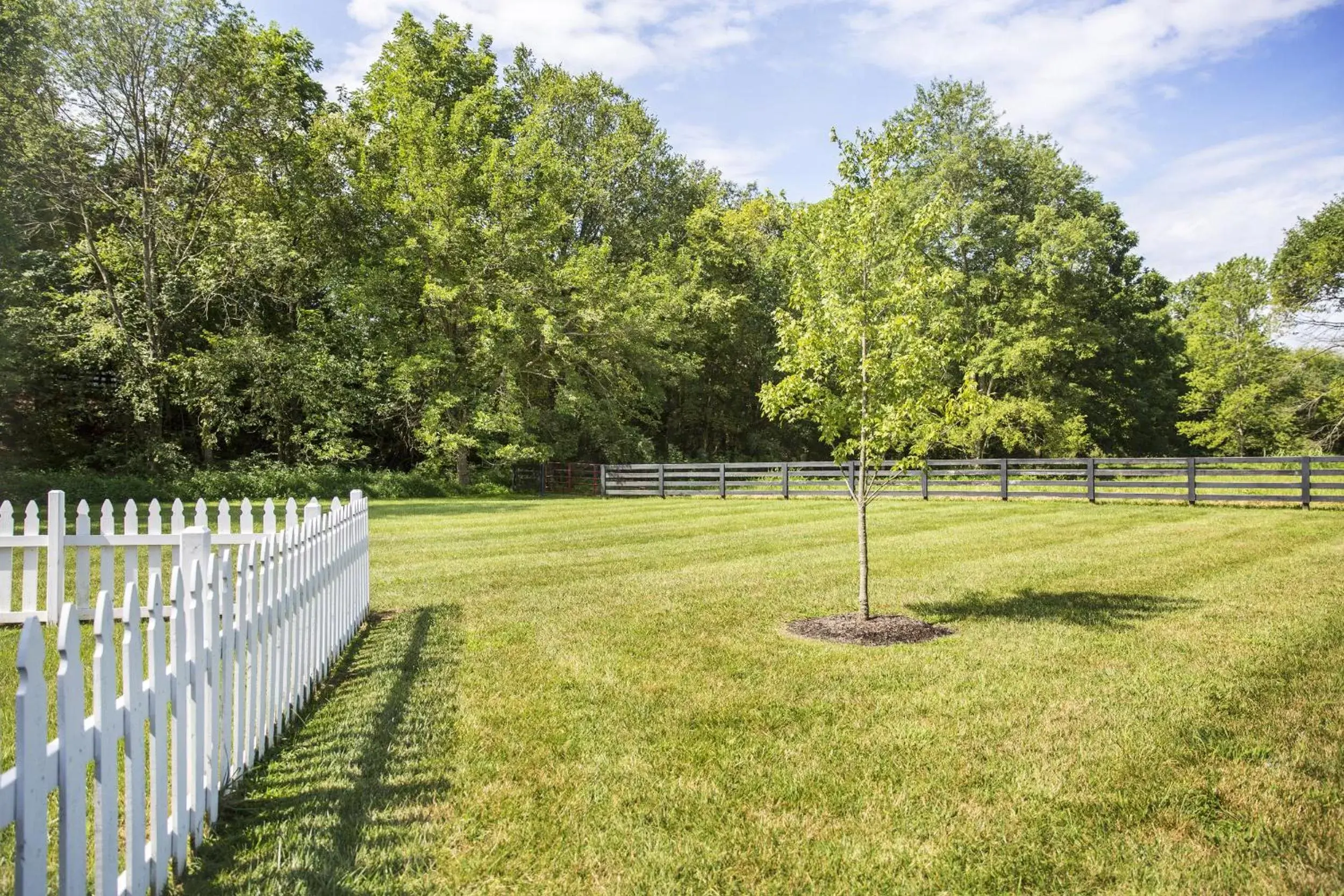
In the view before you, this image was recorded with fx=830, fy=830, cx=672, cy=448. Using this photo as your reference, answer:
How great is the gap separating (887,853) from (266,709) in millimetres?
3014

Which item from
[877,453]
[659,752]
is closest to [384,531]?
[877,453]

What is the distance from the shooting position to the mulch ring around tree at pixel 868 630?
6.81 m

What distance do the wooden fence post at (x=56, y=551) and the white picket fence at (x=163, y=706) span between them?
2137 mm

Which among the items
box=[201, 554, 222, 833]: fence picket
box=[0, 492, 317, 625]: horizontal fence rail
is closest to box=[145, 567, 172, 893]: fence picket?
box=[201, 554, 222, 833]: fence picket

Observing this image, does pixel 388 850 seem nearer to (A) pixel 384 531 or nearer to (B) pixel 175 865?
(B) pixel 175 865

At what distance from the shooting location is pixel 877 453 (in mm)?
7277

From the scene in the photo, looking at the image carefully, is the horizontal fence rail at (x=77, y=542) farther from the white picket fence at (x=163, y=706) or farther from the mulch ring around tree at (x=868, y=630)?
the mulch ring around tree at (x=868, y=630)

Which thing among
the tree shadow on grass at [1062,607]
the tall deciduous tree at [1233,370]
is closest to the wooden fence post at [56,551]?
the tree shadow on grass at [1062,607]

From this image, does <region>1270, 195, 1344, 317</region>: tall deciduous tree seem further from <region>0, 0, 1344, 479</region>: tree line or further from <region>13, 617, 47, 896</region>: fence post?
<region>13, 617, 47, 896</region>: fence post

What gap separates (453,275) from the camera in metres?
29.0

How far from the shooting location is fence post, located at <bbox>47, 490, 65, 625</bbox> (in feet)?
19.9

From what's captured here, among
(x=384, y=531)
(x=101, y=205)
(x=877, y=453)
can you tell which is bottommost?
(x=384, y=531)

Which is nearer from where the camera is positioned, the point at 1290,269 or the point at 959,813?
the point at 959,813

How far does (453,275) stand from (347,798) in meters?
27.1
